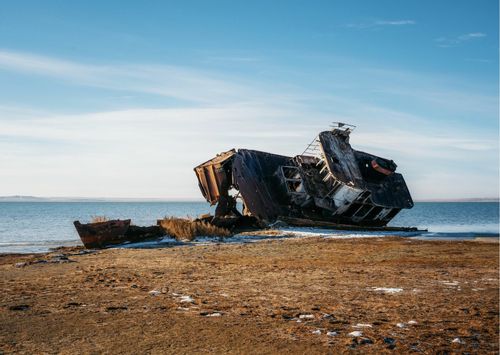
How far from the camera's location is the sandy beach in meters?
4.73

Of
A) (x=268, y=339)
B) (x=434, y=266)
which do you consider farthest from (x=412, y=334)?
(x=434, y=266)

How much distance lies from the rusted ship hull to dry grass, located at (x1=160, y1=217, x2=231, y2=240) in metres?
0.68

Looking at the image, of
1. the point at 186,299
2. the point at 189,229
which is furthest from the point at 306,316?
the point at 189,229

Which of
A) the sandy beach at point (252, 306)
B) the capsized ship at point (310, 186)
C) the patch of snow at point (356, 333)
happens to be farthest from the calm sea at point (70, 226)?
the patch of snow at point (356, 333)

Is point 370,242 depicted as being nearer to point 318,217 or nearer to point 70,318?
point 318,217

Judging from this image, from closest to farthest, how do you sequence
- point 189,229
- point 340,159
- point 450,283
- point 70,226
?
point 450,283 < point 189,229 < point 340,159 < point 70,226

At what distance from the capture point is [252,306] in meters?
6.30

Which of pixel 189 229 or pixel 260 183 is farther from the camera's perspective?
pixel 260 183

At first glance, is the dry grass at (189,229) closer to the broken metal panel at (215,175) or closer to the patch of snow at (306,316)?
the broken metal panel at (215,175)

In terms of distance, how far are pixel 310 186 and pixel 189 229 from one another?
764 centimetres

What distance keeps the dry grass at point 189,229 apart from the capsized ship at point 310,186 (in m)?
3.36

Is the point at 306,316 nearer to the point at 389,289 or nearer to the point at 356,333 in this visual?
the point at 356,333

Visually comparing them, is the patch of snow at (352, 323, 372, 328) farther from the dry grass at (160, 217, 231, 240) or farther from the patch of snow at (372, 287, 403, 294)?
the dry grass at (160, 217, 231, 240)

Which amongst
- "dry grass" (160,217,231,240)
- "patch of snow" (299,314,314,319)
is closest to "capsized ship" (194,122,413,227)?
"dry grass" (160,217,231,240)
